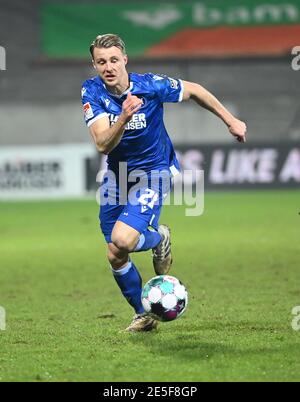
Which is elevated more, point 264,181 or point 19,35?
point 19,35

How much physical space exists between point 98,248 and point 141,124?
6.75 meters

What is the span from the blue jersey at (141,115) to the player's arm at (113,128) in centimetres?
21

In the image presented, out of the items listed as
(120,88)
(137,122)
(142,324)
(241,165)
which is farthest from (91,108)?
(241,165)

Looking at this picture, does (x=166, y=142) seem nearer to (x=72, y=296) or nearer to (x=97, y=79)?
(x=97, y=79)

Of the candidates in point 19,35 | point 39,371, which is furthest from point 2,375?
point 19,35

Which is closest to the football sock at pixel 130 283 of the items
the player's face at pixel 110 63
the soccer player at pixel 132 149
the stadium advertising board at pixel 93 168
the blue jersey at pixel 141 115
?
the soccer player at pixel 132 149

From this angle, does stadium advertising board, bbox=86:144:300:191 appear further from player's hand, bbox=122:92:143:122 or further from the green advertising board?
player's hand, bbox=122:92:143:122

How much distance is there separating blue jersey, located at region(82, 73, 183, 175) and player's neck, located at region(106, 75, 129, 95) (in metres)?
0.03

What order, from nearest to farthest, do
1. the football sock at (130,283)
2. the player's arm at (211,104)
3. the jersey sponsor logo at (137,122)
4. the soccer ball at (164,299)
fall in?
the soccer ball at (164,299)
the player's arm at (211,104)
the jersey sponsor logo at (137,122)
the football sock at (130,283)

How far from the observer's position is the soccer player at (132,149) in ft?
22.6

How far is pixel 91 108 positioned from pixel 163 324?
1.83 m

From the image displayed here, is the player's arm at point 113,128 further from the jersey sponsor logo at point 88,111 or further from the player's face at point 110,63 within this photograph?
the player's face at point 110,63

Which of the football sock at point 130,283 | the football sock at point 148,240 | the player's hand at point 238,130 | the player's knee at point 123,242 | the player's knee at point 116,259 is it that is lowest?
the football sock at point 130,283

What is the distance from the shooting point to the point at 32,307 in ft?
28.5
